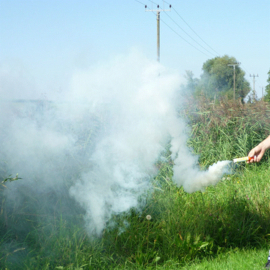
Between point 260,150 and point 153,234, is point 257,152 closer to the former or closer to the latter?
point 260,150

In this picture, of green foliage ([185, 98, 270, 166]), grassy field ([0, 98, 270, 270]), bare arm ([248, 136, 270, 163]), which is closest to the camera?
grassy field ([0, 98, 270, 270])

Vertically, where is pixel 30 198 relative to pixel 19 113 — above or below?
below

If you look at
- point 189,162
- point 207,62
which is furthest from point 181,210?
point 207,62

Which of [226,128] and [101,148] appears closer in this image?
[101,148]

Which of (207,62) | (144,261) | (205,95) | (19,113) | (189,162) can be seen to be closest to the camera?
(144,261)

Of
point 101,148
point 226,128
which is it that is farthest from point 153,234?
point 226,128

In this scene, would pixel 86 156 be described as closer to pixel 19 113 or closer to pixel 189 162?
Result: pixel 19 113

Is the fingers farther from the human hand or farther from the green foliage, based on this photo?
the green foliage

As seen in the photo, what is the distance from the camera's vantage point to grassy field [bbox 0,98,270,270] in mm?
3125

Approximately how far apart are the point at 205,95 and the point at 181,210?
145 inches

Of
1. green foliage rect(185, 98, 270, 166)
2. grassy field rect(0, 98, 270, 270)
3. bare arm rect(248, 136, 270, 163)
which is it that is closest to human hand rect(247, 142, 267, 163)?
bare arm rect(248, 136, 270, 163)

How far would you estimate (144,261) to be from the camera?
127 inches

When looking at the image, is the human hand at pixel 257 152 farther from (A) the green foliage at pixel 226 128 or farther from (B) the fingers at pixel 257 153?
(A) the green foliage at pixel 226 128

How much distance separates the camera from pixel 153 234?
11.4ft
